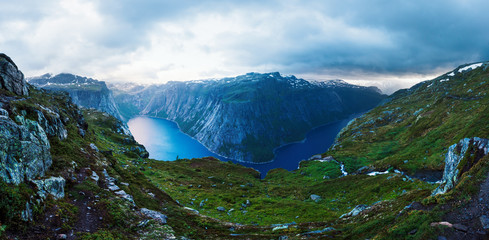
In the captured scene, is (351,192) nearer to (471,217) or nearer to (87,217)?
(471,217)

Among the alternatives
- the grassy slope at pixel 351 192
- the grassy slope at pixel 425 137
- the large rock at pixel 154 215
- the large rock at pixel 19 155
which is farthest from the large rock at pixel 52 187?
the grassy slope at pixel 425 137

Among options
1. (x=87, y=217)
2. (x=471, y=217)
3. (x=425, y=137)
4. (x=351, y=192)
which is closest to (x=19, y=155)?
(x=87, y=217)

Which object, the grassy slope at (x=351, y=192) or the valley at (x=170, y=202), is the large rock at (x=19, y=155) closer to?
the valley at (x=170, y=202)

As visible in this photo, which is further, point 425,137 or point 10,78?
point 425,137

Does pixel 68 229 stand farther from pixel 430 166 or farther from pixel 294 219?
pixel 430 166

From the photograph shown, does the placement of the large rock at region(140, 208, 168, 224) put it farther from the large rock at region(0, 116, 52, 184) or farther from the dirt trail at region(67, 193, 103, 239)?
the large rock at region(0, 116, 52, 184)

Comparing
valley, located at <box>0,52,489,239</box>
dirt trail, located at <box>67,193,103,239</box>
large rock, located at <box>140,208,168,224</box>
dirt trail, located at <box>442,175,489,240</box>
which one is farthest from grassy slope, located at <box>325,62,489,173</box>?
dirt trail, located at <box>67,193,103,239</box>
